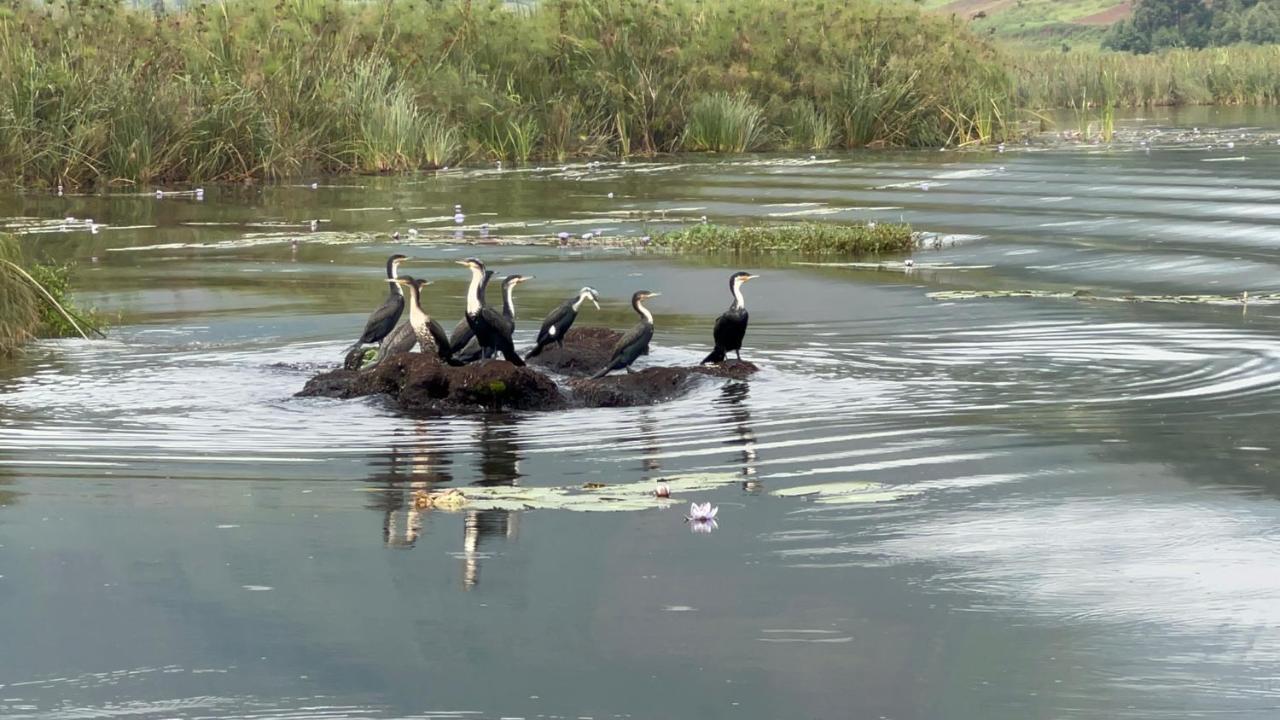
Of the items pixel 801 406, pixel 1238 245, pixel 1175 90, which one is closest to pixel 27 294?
pixel 801 406

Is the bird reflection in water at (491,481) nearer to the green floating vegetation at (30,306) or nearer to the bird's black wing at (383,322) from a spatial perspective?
the bird's black wing at (383,322)

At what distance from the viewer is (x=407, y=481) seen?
8.46 metres

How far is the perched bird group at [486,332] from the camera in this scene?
37.4 feet

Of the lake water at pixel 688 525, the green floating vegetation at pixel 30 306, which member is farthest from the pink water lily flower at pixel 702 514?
the green floating vegetation at pixel 30 306

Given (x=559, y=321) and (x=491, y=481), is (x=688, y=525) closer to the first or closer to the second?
(x=491, y=481)

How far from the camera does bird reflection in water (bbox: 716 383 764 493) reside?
834 cm

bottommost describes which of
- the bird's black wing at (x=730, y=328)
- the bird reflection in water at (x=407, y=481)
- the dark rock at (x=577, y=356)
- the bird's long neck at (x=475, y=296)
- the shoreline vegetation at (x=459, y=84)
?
the dark rock at (x=577, y=356)

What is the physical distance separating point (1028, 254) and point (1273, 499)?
11678mm

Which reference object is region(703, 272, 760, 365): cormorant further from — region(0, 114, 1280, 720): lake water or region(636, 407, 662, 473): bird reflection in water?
region(636, 407, 662, 473): bird reflection in water

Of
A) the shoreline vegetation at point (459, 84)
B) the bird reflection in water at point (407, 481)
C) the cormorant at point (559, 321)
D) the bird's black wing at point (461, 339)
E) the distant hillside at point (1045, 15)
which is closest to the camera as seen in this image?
the bird reflection in water at point (407, 481)

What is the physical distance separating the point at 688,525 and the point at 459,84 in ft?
89.3

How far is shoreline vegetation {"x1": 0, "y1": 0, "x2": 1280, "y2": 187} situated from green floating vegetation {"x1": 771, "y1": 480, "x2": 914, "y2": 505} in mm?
20929

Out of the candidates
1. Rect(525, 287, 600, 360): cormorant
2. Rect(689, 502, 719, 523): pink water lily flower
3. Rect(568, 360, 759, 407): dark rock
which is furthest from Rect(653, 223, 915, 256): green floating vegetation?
Rect(689, 502, 719, 523): pink water lily flower

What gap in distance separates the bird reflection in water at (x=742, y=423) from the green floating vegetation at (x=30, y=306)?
4874 mm
